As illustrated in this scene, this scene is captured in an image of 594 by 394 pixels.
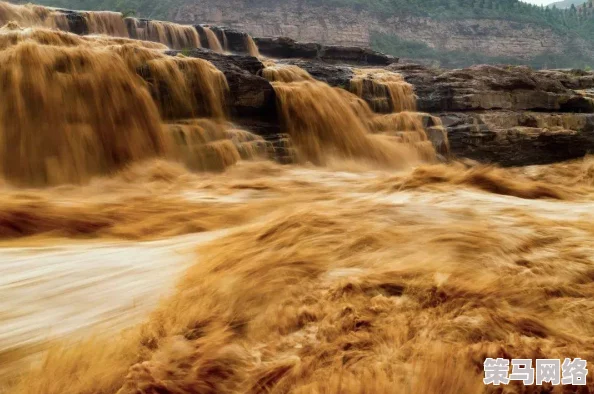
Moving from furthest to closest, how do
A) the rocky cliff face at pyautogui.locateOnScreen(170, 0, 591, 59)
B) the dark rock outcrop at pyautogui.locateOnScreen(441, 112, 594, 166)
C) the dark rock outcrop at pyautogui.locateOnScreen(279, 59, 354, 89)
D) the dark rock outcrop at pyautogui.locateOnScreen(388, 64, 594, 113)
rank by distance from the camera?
the rocky cliff face at pyautogui.locateOnScreen(170, 0, 591, 59)
the dark rock outcrop at pyautogui.locateOnScreen(388, 64, 594, 113)
the dark rock outcrop at pyautogui.locateOnScreen(279, 59, 354, 89)
the dark rock outcrop at pyautogui.locateOnScreen(441, 112, 594, 166)

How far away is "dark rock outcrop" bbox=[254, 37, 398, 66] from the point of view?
1700 cm

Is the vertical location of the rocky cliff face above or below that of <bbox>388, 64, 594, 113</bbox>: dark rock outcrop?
above

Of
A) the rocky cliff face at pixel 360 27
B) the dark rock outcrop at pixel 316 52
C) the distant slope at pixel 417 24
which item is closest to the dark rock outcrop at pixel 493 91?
the dark rock outcrop at pixel 316 52

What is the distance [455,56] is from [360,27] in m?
10.5

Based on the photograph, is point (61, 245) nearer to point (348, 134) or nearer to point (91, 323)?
point (91, 323)

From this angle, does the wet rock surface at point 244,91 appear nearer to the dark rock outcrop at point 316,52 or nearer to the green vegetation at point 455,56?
the dark rock outcrop at point 316,52

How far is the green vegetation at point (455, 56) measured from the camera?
149 feet

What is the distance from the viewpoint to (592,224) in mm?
2354

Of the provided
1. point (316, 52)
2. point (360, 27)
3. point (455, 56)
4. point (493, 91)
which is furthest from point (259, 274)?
point (455, 56)

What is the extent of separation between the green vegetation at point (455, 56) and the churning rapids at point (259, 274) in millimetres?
43980

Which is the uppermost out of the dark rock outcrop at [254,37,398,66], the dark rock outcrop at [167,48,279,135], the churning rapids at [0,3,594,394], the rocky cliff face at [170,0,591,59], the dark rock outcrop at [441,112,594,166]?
the rocky cliff face at [170,0,591,59]

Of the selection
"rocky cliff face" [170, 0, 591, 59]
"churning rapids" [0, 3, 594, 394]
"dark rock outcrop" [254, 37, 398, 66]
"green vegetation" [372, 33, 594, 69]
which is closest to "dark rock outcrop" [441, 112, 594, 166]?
"churning rapids" [0, 3, 594, 394]

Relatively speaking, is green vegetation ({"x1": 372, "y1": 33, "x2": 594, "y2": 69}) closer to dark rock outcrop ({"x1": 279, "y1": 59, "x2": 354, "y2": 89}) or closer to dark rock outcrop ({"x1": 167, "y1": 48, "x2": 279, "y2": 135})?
dark rock outcrop ({"x1": 279, "y1": 59, "x2": 354, "y2": 89})

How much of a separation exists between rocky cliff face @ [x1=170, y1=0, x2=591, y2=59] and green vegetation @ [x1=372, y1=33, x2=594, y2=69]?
821 millimetres
